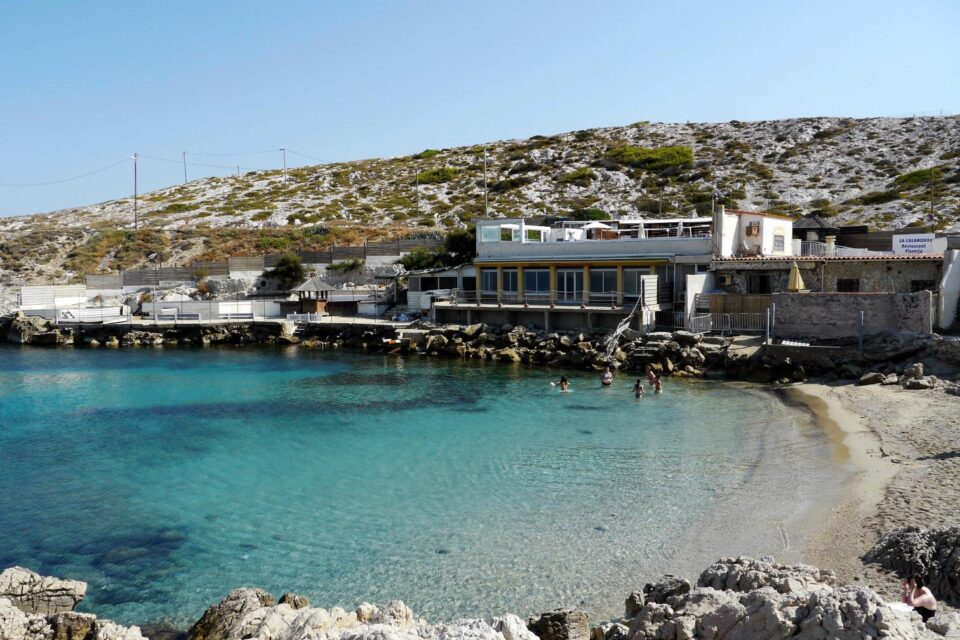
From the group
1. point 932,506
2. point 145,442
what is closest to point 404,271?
point 145,442

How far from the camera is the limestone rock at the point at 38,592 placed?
11844 millimetres

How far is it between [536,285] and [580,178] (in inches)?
1729

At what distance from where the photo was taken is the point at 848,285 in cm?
3372

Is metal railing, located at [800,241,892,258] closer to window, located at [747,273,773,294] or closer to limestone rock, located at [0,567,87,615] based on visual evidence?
window, located at [747,273,773,294]

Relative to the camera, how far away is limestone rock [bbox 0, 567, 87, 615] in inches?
466

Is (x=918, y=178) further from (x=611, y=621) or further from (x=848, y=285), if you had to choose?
(x=611, y=621)

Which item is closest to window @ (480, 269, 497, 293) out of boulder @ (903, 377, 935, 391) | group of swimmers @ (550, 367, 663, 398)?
group of swimmers @ (550, 367, 663, 398)

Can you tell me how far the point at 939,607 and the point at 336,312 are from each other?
43708mm

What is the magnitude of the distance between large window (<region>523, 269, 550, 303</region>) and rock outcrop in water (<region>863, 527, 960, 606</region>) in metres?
28.3

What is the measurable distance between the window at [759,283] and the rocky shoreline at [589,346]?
11.6 ft

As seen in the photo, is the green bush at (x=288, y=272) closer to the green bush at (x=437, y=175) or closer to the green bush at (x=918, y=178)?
the green bush at (x=437, y=175)

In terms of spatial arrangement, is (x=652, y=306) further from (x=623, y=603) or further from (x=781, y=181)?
(x=781, y=181)

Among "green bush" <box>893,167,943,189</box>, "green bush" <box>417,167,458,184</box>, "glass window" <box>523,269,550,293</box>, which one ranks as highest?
"green bush" <box>417,167,458,184</box>

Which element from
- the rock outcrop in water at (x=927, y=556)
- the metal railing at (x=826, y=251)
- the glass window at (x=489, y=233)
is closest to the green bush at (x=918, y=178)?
the metal railing at (x=826, y=251)
